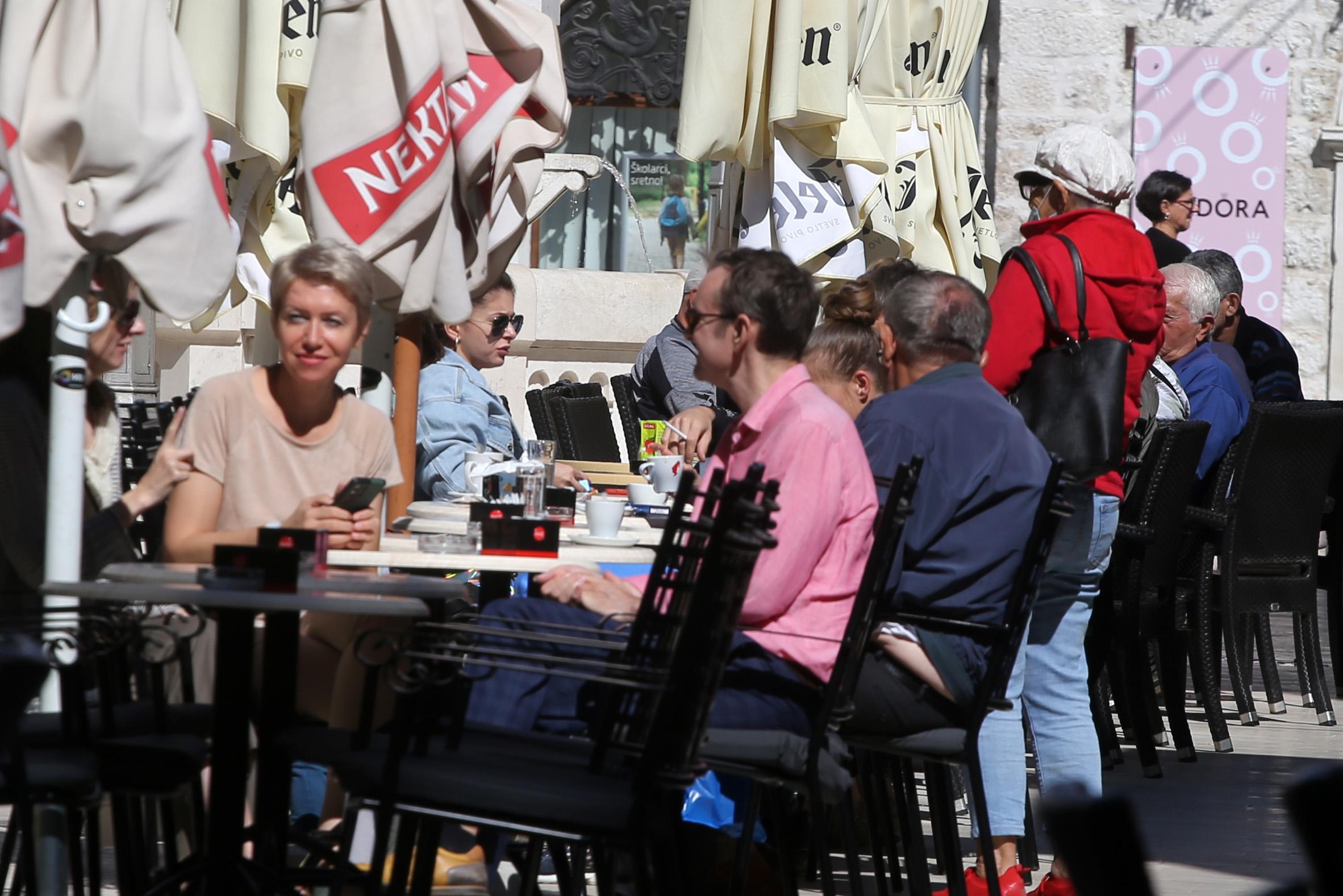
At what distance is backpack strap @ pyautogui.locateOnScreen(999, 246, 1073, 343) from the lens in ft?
16.7

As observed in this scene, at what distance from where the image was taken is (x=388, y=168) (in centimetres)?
434

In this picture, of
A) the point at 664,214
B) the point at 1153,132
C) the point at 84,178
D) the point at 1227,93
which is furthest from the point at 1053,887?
the point at 664,214

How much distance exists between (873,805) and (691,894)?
0.49 meters

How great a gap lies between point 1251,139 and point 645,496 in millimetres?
9891

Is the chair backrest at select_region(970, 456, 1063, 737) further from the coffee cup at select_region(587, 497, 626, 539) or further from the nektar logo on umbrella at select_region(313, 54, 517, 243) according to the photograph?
the nektar logo on umbrella at select_region(313, 54, 517, 243)

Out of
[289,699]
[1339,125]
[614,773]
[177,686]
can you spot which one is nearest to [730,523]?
[614,773]

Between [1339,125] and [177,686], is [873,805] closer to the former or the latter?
[177,686]

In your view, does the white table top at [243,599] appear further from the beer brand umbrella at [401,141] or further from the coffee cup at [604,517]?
the beer brand umbrella at [401,141]

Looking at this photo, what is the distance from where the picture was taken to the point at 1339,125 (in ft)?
45.9

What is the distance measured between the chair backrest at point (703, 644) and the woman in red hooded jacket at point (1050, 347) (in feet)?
5.42

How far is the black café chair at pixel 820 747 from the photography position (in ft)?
11.1

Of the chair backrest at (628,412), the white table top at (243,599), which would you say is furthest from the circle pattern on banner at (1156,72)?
the white table top at (243,599)

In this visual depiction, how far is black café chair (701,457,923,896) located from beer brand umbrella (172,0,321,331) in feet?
10.4

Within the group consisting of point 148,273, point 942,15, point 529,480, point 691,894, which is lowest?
point 691,894
